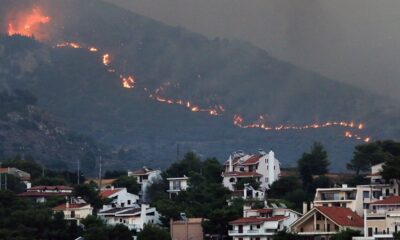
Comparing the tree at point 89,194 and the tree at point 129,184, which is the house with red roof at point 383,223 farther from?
the tree at point 129,184

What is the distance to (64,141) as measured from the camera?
549 ft

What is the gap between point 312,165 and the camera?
314 ft

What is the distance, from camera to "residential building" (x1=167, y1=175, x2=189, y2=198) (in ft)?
315

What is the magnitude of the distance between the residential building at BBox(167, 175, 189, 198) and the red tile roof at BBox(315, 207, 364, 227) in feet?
69.3

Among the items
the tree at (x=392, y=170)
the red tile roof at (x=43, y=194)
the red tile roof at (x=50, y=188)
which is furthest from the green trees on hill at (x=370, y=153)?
the red tile roof at (x=43, y=194)

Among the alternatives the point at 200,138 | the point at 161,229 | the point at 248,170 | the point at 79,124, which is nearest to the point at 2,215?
the point at 161,229

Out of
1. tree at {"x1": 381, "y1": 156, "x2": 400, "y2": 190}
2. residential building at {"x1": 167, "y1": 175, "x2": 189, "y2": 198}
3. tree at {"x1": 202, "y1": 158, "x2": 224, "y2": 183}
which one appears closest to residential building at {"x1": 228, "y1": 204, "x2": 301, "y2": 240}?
tree at {"x1": 381, "y1": 156, "x2": 400, "y2": 190}

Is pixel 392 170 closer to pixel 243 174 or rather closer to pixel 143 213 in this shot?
pixel 143 213

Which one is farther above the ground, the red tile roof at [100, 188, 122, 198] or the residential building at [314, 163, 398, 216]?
the red tile roof at [100, 188, 122, 198]

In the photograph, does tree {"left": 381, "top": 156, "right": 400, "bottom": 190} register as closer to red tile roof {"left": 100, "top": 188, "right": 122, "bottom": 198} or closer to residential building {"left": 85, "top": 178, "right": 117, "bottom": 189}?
red tile roof {"left": 100, "top": 188, "right": 122, "bottom": 198}

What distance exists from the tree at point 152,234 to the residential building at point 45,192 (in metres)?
16.0

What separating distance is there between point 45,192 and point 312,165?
64.6 feet

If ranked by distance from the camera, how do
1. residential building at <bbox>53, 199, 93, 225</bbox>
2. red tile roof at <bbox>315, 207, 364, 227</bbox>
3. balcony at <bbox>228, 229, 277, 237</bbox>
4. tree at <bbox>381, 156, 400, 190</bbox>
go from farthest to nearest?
1. residential building at <bbox>53, 199, 93, 225</bbox>
2. tree at <bbox>381, 156, 400, 190</bbox>
3. balcony at <bbox>228, 229, 277, 237</bbox>
4. red tile roof at <bbox>315, 207, 364, 227</bbox>

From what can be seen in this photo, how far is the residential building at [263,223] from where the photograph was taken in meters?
77.6
